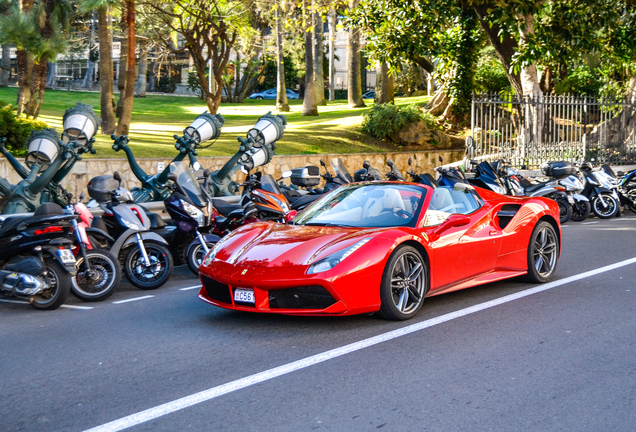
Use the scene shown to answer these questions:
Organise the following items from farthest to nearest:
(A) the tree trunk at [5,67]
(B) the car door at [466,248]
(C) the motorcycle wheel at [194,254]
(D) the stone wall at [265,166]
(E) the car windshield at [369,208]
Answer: (A) the tree trunk at [5,67] < (D) the stone wall at [265,166] < (C) the motorcycle wheel at [194,254] < (E) the car windshield at [369,208] < (B) the car door at [466,248]

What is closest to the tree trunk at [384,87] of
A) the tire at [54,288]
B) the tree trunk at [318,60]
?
the tree trunk at [318,60]

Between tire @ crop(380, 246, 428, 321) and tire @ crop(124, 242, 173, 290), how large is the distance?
11.3 feet

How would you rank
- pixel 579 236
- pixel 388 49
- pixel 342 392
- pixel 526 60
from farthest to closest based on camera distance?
pixel 388 49
pixel 526 60
pixel 579 236
pixel 342 392

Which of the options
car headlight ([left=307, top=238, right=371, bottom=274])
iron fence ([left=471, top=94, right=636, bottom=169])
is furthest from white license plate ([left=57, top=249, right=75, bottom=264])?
iron fence ([left=471, top=94, right=636, bottom=169])

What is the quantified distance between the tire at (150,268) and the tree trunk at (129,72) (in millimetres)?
12739

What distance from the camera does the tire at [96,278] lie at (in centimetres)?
805

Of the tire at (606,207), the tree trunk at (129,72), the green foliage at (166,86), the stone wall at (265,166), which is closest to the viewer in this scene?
the tire at (606,207)

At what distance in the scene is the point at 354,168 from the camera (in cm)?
2288

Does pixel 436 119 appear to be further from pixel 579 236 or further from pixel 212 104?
pixel 579 236

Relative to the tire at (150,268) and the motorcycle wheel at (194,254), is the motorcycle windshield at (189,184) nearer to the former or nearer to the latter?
the motorcycle wheel at (194,254)

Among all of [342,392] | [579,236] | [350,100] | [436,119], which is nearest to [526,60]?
[579,236]

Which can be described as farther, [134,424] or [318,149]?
[318,149]

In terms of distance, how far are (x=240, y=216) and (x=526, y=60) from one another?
36.2 feet

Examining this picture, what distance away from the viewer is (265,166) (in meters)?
21.0
